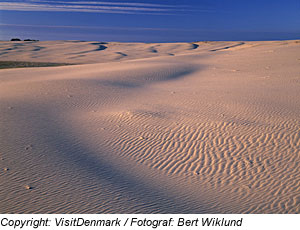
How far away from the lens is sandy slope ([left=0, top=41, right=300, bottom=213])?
4.83 m

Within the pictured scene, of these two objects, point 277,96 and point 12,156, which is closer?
point 12,156

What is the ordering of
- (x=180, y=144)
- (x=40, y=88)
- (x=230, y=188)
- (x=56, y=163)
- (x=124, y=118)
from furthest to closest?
(x=40, y=88) → (x=124, y=118) → (x=180, y=144) → (x=56, y=163) → (x=230, y=188)

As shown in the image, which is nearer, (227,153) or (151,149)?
(227,153)

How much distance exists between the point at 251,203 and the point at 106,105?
6572 millimetres

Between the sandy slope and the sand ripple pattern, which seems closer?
the sandy slope

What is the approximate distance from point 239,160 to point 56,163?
411 centimetres

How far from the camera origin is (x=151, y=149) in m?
6.76

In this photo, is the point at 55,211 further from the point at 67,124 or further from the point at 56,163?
the point at 67,124

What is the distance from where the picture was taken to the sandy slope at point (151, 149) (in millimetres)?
4832

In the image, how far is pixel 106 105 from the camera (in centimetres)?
1009

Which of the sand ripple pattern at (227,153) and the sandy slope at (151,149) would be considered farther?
the sand ripple pattern at (227,153)

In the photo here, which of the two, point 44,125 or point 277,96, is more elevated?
point 277,96

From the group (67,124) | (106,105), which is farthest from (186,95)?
(67,124)

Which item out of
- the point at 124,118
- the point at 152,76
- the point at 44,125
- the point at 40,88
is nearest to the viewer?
the point at 44,125
